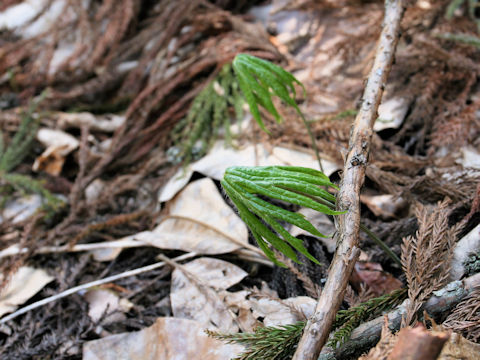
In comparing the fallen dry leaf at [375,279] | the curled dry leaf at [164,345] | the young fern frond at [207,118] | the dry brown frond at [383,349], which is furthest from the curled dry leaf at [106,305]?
the dry brown frond at [383,349]

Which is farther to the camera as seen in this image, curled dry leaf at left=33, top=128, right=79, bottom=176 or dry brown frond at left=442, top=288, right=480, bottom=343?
curled dry leaf at left=33, top=128, right=79, bottom=176

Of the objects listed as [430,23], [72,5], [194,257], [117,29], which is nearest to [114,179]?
[194,257]

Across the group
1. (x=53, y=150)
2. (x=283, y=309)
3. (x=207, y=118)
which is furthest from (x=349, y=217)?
(x=53, y=150)

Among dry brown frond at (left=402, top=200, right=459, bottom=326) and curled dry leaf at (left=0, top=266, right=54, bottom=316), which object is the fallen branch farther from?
curled dry leaf at (left=0, top=266, right=54, bottom=316)

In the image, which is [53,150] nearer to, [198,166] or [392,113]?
[198,166]

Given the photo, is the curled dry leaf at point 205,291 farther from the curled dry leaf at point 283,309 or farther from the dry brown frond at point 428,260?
the dry brown frond at point 428,260

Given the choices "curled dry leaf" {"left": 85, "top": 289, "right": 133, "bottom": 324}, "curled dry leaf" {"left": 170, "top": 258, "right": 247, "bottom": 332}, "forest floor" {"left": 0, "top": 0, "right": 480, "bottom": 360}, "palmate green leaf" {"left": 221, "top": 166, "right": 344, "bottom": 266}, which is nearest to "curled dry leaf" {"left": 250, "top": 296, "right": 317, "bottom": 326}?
"forest floor" {"left": 0, "top": 0, "right": 480, "bottom": 360}
